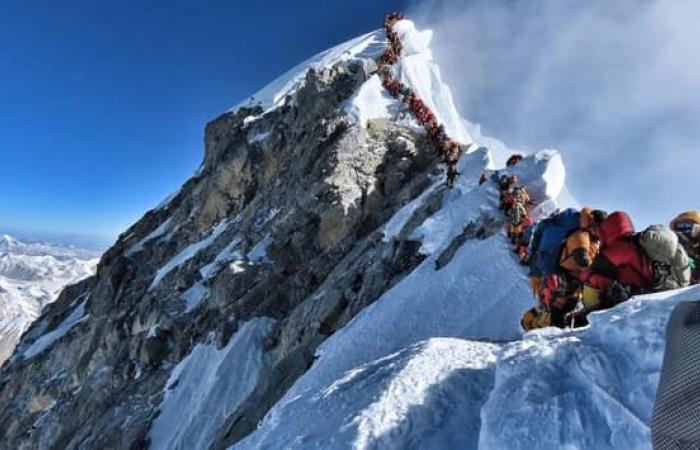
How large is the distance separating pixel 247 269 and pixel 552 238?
76.4 feet

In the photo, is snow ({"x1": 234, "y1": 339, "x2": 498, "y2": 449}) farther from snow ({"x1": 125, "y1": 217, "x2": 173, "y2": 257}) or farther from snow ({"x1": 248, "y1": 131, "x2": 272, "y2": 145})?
snow ({"x1": 125, "y1": 217, "x2": 173, "y2": 257})

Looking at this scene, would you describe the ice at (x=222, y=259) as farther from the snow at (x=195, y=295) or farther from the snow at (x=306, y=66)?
the snow at (x=306, y=66)

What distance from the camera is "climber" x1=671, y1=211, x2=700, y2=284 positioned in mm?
8773

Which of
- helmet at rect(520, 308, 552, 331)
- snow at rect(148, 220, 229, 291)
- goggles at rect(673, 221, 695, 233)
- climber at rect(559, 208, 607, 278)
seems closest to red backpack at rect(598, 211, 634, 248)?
climber at rect(559, 208, 607, 278)

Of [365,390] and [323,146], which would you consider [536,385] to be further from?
[323,146]

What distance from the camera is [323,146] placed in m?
33.1

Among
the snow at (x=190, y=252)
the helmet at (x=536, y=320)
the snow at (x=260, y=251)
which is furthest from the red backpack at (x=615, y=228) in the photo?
the snow at (x=190, y=252)

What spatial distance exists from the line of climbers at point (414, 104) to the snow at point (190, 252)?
15.8 meters

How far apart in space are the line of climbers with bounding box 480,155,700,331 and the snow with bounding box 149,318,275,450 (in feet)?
55.1

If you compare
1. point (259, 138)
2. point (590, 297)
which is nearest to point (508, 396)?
point (590, 297)

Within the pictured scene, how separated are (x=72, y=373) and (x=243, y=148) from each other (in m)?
22.7

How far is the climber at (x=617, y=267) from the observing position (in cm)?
796

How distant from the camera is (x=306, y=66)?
49.7 m

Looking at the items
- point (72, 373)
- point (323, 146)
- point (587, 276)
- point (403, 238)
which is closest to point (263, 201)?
point (323, 146)
